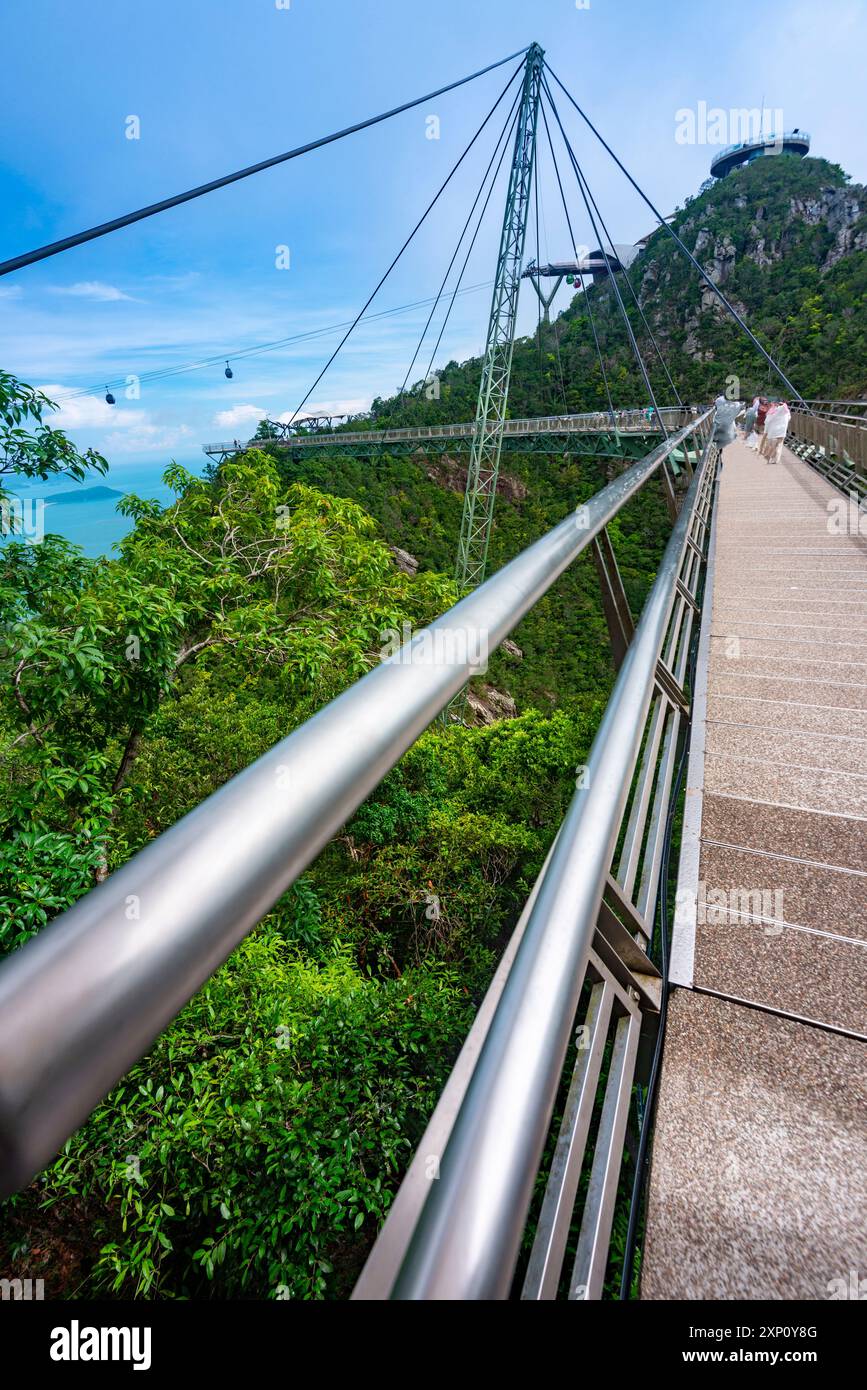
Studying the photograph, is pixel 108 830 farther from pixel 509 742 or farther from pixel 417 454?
pixel 417 454

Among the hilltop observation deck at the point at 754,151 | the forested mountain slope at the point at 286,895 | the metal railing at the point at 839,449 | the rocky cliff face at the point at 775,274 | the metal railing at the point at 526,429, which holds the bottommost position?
the forested mountain slope at the point at 286,895

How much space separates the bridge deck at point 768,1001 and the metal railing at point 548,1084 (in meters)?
0.13

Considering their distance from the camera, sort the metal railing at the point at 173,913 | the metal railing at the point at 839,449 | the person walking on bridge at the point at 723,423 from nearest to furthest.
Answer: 1. the metal railing at the point at 173,913
2. the metal railing at the point at 839,449
3. the person walking on bridge at the point at 723,423

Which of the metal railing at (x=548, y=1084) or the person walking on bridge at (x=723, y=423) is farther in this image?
the person walking on bridge at (x=723, y=423)

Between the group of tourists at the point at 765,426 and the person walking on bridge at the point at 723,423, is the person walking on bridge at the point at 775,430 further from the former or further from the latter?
the person walking on bridge at the point at 723,423

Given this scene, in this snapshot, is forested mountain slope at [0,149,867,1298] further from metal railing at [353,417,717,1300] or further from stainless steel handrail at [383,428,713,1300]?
stainless steel handrail at [383,428,713,1300]

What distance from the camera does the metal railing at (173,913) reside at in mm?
227

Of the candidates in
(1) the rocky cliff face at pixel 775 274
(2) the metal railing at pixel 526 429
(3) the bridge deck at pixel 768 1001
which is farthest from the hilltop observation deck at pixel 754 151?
(3) the bridge deck at pixel 768 1001

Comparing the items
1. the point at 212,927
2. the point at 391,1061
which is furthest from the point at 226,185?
the point at 391,1061

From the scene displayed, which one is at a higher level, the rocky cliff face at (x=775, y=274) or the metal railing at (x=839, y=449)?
the rocky cliff face at (x=775, y=274)

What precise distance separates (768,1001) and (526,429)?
1142 inches

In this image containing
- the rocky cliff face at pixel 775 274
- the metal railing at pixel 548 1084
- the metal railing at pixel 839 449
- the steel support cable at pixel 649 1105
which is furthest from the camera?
the rocky cliff face at pixel 775 274

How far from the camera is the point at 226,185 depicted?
4168 millimetres

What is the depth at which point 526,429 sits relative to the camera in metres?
27.7
